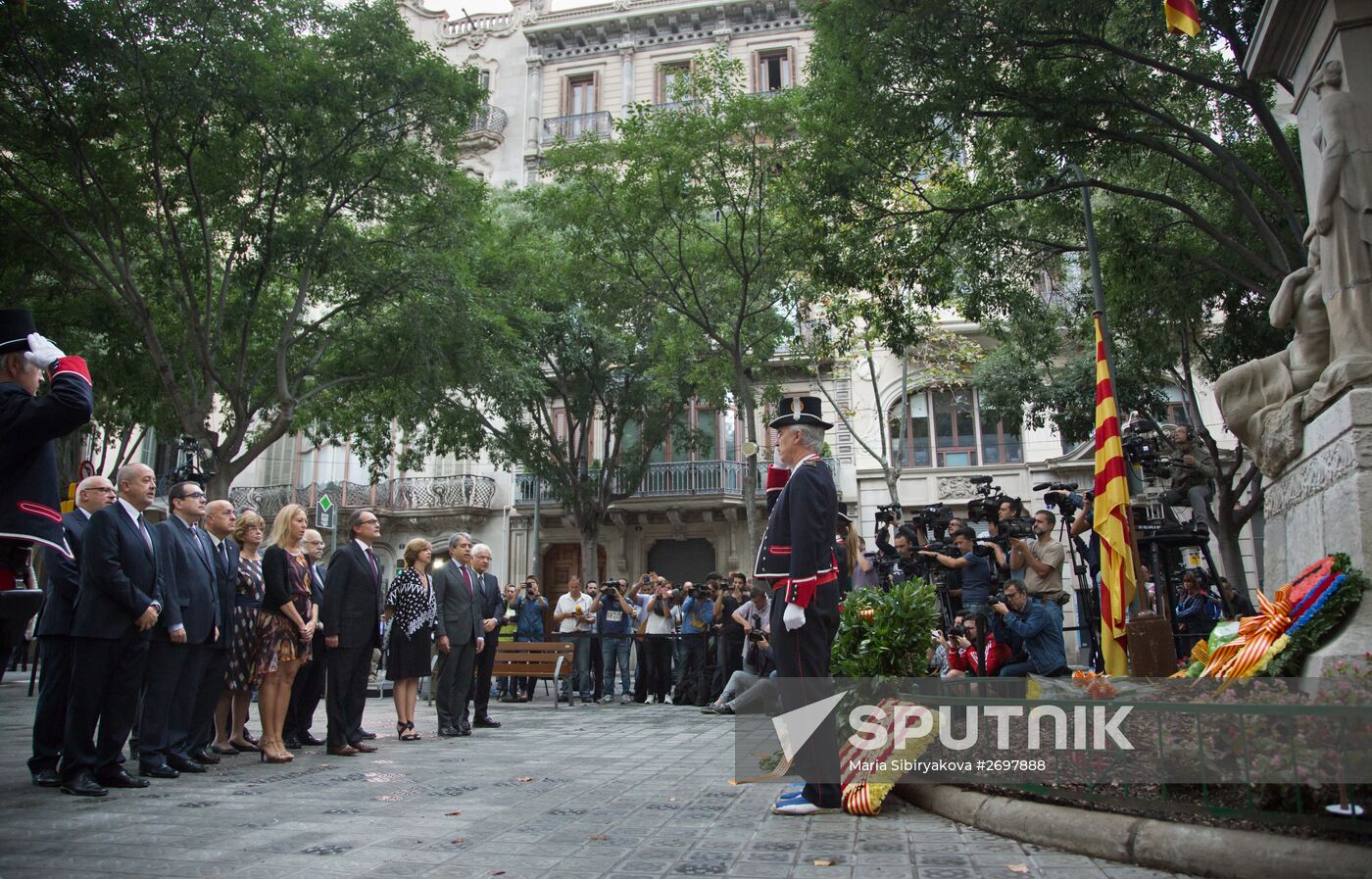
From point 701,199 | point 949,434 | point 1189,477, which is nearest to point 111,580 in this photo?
point 1189,477

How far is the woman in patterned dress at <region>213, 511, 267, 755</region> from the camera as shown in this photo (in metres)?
7.81

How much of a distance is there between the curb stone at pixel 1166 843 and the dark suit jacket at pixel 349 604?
545 cm

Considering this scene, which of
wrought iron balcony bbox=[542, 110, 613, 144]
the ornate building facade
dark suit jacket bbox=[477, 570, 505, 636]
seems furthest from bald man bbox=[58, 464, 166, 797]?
wrought iron balcony bbox=[542, 110, 613, 144]

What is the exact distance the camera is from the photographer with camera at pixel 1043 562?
9008 mm

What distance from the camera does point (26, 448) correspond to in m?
4.09

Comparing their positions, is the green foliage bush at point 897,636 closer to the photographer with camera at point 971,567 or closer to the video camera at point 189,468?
the photographer with camera at point 971,567

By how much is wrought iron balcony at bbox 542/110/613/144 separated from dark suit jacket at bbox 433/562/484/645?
26.0 m

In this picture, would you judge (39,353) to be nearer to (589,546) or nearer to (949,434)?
(589,546)

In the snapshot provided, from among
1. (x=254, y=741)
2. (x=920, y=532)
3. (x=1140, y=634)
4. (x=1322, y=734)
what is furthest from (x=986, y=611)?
(x=254, y=741)

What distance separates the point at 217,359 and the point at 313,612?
12086 millimetres

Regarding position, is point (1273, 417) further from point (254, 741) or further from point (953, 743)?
point (254, 741)

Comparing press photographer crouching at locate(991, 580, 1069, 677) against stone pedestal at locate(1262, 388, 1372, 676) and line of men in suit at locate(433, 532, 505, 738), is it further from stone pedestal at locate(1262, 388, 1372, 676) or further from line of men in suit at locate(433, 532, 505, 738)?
line of men in suit at locate(433, 532, 505, 738)

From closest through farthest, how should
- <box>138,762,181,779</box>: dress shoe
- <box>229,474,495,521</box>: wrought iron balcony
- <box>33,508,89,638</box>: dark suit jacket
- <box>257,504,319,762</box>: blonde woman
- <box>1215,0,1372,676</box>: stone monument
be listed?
<box>1215,0,1372,676</box>: stone monument → <box>33,508,89,638</box>: dark suit jacket → <box>138,762,181,779</box>: dress shoe → <box>257,504,319,762</box>: blonde woman → <box>229,474,495,521</box>: wrought iron balcony

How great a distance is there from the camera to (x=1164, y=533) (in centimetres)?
948
